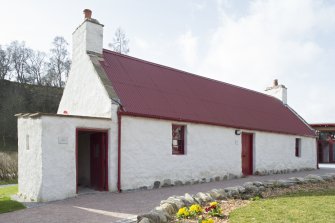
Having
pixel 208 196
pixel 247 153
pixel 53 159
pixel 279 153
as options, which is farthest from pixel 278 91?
pixel 53 159

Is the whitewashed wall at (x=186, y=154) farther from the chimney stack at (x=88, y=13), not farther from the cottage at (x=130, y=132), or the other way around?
the chimney stack at (x=88, y=13)

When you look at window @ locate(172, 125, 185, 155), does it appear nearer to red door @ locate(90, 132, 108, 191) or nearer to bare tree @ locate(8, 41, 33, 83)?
red door @ locate(90, 132, 108, 191)

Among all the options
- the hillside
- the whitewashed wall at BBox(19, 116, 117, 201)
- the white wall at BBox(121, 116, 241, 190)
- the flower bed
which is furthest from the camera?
the hillside

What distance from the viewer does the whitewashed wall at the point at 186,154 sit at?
1239cm

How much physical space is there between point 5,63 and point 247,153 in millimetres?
49137

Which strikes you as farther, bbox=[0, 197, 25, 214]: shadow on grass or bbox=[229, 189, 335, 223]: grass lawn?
bbox=[0, 197, 25, 214]: shadow on grass

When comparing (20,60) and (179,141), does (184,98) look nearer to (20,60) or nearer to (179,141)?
(179,141)

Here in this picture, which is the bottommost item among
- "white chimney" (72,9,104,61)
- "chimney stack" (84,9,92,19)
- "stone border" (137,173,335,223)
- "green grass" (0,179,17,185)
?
"green grass" (0,179,17,185)

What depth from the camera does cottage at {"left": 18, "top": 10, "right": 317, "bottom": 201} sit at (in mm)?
10641

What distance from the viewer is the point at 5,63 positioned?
180 ft

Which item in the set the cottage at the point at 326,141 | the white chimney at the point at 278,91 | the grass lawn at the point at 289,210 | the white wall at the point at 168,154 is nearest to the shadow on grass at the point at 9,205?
the white wall at the point at 168,154

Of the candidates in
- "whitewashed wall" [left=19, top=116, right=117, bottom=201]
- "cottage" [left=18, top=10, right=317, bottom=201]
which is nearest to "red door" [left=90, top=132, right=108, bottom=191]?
"cottage" [left=18, top=10, right=317, bottom=201]

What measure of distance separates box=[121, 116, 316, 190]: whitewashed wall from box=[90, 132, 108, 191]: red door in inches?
25.6

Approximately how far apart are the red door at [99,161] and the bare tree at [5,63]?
46786mm
